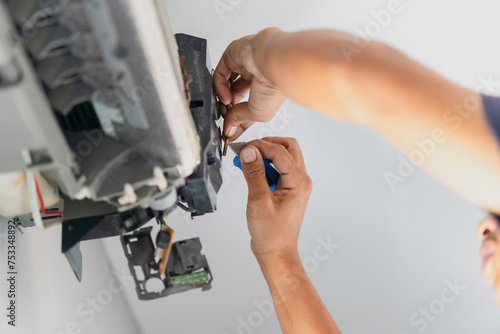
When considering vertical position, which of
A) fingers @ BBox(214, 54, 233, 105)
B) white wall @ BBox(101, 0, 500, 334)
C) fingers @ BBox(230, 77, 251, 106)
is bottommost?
white wall @ BBox(101, 0, 500, 334)

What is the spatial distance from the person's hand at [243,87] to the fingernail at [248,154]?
121 mm

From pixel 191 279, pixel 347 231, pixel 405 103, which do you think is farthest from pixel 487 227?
pixel 347 231

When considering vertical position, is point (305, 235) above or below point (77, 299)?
below

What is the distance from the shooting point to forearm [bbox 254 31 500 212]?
512 millimetres

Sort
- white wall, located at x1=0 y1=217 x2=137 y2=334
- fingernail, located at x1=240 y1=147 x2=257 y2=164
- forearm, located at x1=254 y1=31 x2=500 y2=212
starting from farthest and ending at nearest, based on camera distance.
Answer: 1. fingernail, located at x1=240 y1=147 x2=257 y2=164
2. white wall, located at x1=0 y1=217 x2=137 y2=334
3. forearm, located at x1=254 y1=31 x2=500 y2=212

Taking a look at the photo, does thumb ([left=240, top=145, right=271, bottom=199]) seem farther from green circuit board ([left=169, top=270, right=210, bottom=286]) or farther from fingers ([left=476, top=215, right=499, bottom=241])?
fingers ([left=476, top=215, right=499, bottom=241])

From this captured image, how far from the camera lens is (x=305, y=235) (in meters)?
1.35

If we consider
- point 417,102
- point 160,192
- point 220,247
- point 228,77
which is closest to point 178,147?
point 160,192

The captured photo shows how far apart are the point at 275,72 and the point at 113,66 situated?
307 millimetres

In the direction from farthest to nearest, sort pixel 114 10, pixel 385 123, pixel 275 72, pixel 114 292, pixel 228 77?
pixel 114 292 < pixel 228 77 < pixel 275 72 < pixel 385 123 < pixel 114 10

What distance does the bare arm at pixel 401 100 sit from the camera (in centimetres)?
51

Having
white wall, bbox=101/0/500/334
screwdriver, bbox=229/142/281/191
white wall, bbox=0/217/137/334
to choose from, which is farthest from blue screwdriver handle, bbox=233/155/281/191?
A: white wall, bbox=0/217/137/334

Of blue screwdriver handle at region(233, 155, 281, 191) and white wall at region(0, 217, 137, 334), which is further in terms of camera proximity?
blue screwdriver handle at region(233, 155, 281, 191)

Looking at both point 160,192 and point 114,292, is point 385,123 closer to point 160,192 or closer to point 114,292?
point 160,192
